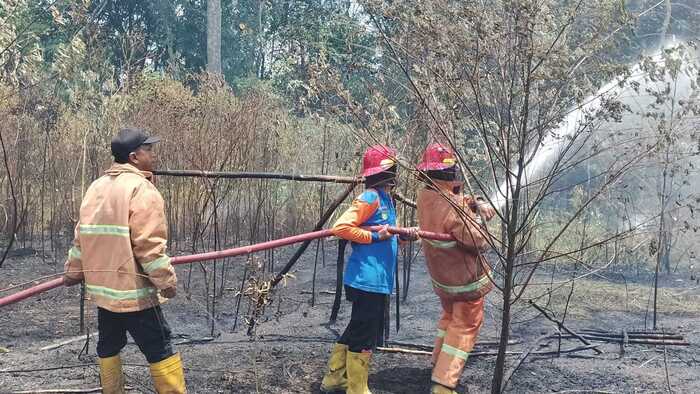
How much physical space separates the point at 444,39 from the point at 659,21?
14622mm

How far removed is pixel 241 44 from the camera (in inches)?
980

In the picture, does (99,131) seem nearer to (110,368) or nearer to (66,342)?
(66,342)

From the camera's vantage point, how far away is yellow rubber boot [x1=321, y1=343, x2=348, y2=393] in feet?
15.0

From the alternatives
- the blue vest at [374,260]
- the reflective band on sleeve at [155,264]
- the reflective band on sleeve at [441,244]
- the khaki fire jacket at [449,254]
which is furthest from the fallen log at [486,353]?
the reflective band on sleeve at [155,264]

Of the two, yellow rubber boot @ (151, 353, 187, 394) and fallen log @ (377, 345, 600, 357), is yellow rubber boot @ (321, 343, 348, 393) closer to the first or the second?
fallen log @ (377, 345, 600, 357)

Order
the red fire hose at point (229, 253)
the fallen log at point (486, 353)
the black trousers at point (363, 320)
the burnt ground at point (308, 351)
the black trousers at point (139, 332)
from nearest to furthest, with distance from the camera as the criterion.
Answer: the red fire hose at point (229, 253) < the black trousers at point (139, 332) < the black trousers at point (363, 320) < the burnt ground at point (308, 351) < the fallen log at point (486, 353)

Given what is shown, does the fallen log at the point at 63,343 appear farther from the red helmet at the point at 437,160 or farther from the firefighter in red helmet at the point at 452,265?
the red helmet at the point at 437,160

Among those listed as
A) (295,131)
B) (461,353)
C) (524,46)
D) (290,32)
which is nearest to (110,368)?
(461,353)

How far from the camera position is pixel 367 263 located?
4.43 meters

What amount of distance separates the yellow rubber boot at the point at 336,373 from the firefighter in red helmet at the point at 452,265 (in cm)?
60

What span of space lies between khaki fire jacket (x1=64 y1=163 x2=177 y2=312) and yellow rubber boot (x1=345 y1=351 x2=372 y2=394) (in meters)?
1.28

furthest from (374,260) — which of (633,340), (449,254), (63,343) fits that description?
(63,343)

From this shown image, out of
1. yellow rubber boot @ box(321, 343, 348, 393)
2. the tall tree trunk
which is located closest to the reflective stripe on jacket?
yellow rubber boot @ box(321, 343, 348, 393)

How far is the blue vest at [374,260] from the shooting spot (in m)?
4.39
